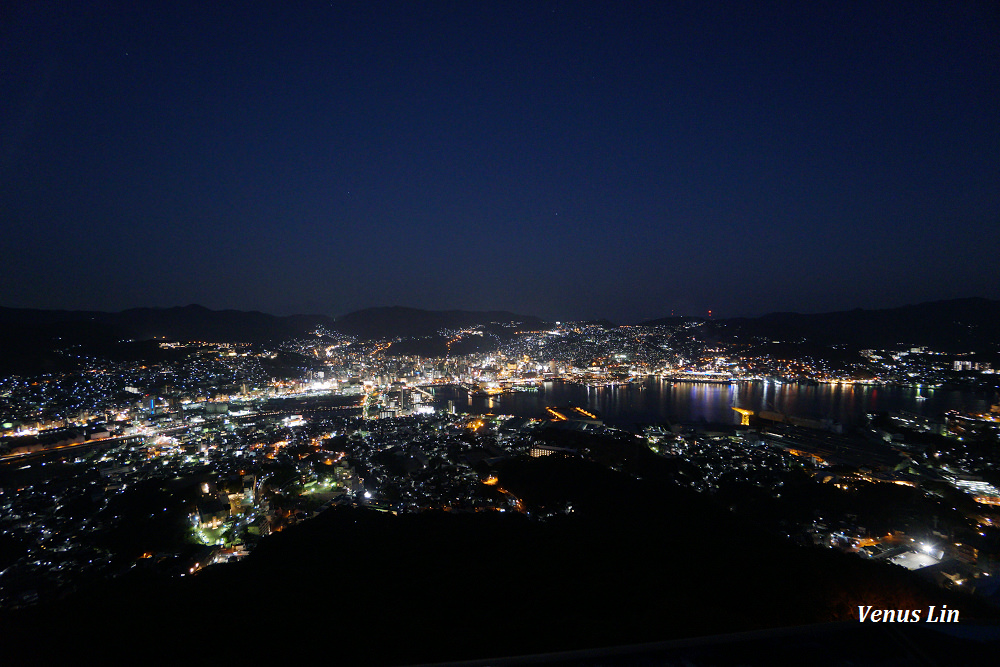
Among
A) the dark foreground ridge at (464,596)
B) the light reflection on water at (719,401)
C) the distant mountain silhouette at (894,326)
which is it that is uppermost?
the distant mountain silhouette at (894,326)

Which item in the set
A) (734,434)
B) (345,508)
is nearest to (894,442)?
(734,434)

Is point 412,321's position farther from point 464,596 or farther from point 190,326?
point 464,596

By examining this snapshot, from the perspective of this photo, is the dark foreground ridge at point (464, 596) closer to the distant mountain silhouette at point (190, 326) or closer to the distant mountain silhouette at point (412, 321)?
the distant mountain silhouette at point (190, 326)

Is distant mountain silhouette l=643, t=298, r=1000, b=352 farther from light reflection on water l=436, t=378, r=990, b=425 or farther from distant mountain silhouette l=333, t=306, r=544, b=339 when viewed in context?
distant mountain silhouette l=333, t=306, r=544, b=339

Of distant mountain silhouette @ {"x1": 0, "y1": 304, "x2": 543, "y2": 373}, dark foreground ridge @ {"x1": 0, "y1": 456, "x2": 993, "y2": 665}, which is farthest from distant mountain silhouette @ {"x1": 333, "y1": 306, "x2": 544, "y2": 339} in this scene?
dark foreground ridge @ {"x1": 0, "y1": 456, "x2": 993, "y2": 665}

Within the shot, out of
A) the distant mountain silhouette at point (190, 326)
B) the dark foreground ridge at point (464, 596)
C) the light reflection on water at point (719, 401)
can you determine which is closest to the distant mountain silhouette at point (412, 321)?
the distant mountain silhouette at point (190, 326)

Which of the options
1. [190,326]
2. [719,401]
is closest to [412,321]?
[190,326]
